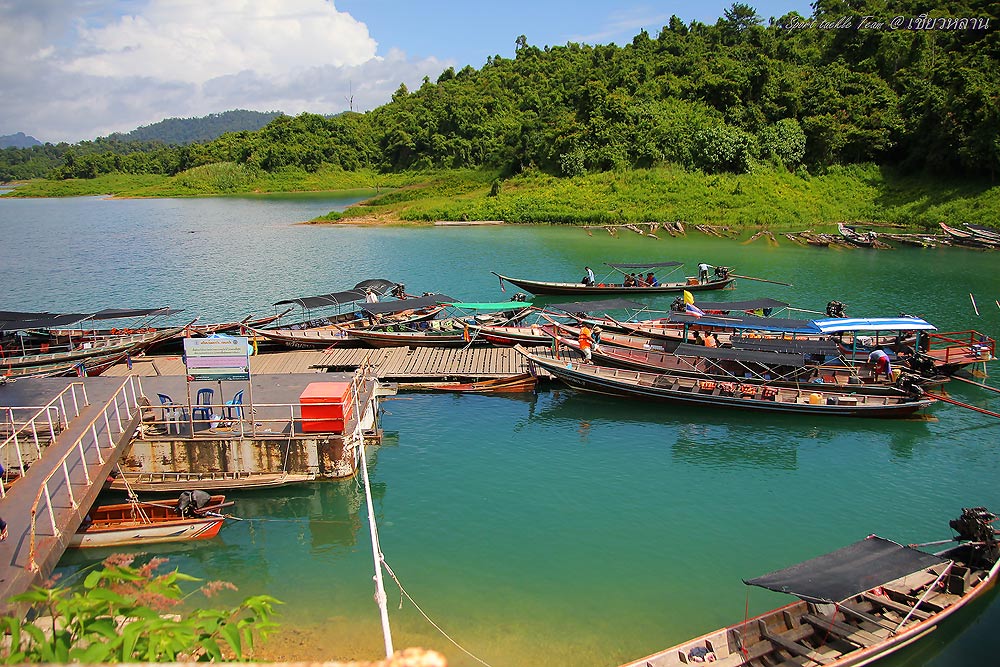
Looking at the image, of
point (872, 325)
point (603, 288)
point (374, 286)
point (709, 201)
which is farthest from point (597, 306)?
point (709, 201)

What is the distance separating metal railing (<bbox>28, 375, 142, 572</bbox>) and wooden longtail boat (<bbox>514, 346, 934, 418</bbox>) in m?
13.2

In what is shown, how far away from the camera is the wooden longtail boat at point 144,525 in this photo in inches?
626

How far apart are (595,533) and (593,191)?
6185 cm

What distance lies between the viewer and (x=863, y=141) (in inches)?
2820

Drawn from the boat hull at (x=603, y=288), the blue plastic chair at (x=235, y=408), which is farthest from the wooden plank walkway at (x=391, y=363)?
the boat hull at (x=603, y=288)

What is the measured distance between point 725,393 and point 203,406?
16.2 meters

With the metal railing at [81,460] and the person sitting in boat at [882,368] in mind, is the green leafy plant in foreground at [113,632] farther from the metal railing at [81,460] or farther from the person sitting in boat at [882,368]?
Result: the person sitting in boat at [882,368]

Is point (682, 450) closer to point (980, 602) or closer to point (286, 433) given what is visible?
point (980, 602)

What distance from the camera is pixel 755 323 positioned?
27.9 meters

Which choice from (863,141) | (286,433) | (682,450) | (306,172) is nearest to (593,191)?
(863,141)

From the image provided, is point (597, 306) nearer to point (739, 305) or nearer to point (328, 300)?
point (739, 305)

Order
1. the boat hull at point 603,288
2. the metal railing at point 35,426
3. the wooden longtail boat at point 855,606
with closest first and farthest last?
the wooden longtail boat at point 855,606
the metal railing at point 35,426
the boat hull at point 603,288

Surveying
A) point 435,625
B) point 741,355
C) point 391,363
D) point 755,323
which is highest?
point 755,323

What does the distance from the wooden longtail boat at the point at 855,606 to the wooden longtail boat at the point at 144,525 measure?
1060 cm
